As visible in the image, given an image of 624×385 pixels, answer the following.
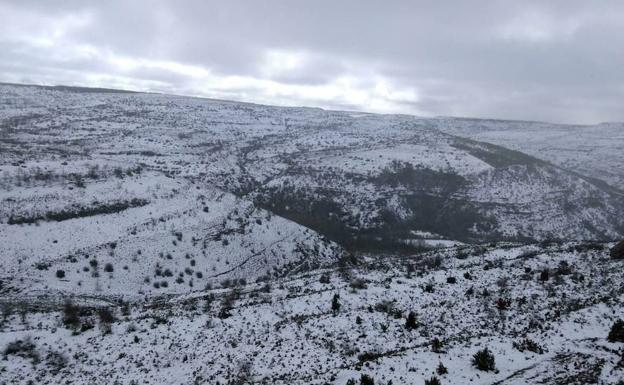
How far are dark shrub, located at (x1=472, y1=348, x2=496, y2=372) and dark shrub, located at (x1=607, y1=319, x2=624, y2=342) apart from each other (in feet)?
18.1

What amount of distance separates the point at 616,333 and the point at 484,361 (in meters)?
6.35

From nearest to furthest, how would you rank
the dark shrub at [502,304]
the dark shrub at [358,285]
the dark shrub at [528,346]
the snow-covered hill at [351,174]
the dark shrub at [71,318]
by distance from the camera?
the dark shrub at [528,346] < the dark shrub at [502,304] < the dark shrub at [71,318] < the dark shrub at [358,285] < the snow-covered hill at [351,174]

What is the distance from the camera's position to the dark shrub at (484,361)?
15789 mm

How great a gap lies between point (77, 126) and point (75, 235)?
8289 cm

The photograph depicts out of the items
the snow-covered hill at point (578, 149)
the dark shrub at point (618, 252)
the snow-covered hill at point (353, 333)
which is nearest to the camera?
the snow-covered hill at point (353, 333)

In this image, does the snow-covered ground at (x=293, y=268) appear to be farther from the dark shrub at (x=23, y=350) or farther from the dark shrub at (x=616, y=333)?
the dark shrub at (x=616, y=333)

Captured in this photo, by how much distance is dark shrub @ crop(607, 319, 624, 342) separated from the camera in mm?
17344

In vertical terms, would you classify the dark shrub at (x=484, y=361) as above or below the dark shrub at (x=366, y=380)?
above

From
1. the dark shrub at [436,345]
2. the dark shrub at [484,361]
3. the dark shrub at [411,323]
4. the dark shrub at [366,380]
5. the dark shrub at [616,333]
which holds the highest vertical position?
the dark shrub at [616,333]

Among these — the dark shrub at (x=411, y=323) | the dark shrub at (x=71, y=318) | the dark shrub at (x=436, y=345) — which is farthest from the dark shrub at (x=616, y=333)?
the dark shrub at (x=71, y=318)

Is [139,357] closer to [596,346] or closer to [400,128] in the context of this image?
[596,346]

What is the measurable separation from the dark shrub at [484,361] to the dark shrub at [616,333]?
18.1ft

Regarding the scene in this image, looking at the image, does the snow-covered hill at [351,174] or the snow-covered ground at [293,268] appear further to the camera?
the snow-covered hill at [351,174]

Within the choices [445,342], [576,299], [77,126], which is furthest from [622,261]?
[77,126]
